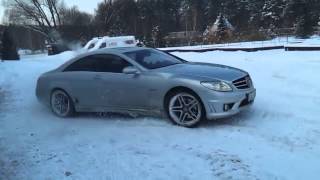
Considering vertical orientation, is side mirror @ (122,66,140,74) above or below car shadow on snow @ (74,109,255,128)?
above

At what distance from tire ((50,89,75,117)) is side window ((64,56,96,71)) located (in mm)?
508

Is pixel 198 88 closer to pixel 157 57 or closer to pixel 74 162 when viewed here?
pixel 157 57

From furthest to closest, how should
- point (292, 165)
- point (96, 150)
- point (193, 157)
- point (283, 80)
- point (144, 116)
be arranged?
point (283, 80) → point (144, 116) → point (96, 150) → point (193, 157) → point (292, 165)

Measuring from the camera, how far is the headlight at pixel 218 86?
7980 mm

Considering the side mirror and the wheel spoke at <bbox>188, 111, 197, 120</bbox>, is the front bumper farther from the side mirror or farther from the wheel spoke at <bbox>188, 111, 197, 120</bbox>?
the side mirror

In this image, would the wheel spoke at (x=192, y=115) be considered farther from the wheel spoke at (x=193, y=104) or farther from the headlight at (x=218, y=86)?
the headlight at (x=218, y=86)

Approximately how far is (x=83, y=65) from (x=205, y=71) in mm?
2534

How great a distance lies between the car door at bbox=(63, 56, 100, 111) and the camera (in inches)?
370

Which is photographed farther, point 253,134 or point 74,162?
point 253,134

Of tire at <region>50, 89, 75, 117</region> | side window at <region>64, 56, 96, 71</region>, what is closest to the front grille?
side window at <region>64, 56, 96, 71</region>

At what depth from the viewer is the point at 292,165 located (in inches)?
236

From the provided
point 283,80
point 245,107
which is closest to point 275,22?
point 283,80

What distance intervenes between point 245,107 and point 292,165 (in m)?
2.45

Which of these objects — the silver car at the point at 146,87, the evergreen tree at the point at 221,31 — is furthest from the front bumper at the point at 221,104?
the evergreen tree at the point at 221,31
